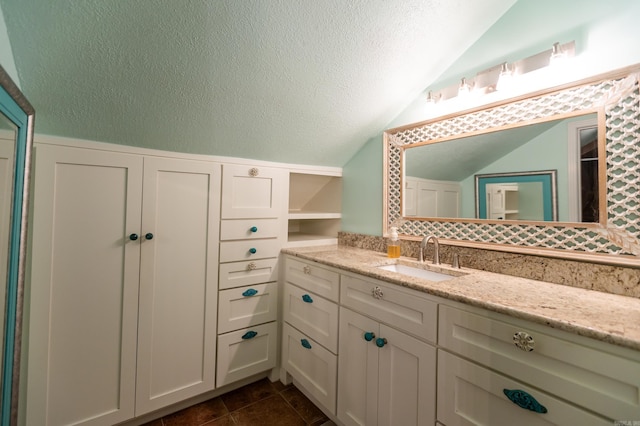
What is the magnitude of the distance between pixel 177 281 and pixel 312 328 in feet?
2.67

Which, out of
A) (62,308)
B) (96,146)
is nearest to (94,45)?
(96,146)

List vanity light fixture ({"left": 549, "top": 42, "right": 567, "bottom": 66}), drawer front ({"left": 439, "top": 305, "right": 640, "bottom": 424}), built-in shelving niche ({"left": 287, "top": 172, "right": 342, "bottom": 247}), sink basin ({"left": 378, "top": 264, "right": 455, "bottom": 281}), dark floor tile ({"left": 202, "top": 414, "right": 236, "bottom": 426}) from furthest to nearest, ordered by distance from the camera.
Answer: built-in shelving niche ({"left": 287, "top": 172, "right": 342, "bottom": 247}) < dark floor tile ({"left": 202, "top": 414, "right": 236, "bottom": 426}) < sink basin ({"left": 378, "top": 264, "right": 455, "bottom": 281}) < vanity light fixture ({"left": 549, "top": 42, "right": 567, "bottom": 66}) < drawer front ({"left": 439, "top": 305, "right": 640, "bottom": 424})

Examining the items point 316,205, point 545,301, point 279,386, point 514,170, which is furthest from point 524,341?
point 316,205

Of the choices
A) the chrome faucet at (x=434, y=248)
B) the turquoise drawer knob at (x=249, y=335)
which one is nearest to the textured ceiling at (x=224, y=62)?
the chrome faucet at (x=434, y=248)

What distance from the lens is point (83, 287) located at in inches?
54.1

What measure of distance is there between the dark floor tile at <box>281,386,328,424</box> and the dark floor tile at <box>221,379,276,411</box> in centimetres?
11

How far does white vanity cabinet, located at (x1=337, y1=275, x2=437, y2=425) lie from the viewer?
42.2 inches

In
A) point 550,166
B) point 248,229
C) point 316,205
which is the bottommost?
point 248,229

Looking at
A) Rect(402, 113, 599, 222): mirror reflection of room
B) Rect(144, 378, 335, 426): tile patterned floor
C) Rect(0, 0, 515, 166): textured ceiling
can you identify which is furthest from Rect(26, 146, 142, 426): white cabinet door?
Rect(402, 113, 599, 222): mirror reflection of room

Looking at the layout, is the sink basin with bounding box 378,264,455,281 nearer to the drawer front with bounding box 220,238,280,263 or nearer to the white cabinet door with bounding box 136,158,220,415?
the drawer front with bounding box 220,238,280,263

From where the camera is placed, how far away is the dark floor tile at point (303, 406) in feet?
5.26

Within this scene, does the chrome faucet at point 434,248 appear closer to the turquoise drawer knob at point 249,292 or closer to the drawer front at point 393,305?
the drawer front at point 393,305

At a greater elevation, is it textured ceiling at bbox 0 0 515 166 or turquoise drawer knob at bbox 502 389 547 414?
textured ceiling at bbox 0 0 515 166

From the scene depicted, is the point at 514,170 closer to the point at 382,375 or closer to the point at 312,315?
the point at 382,375
